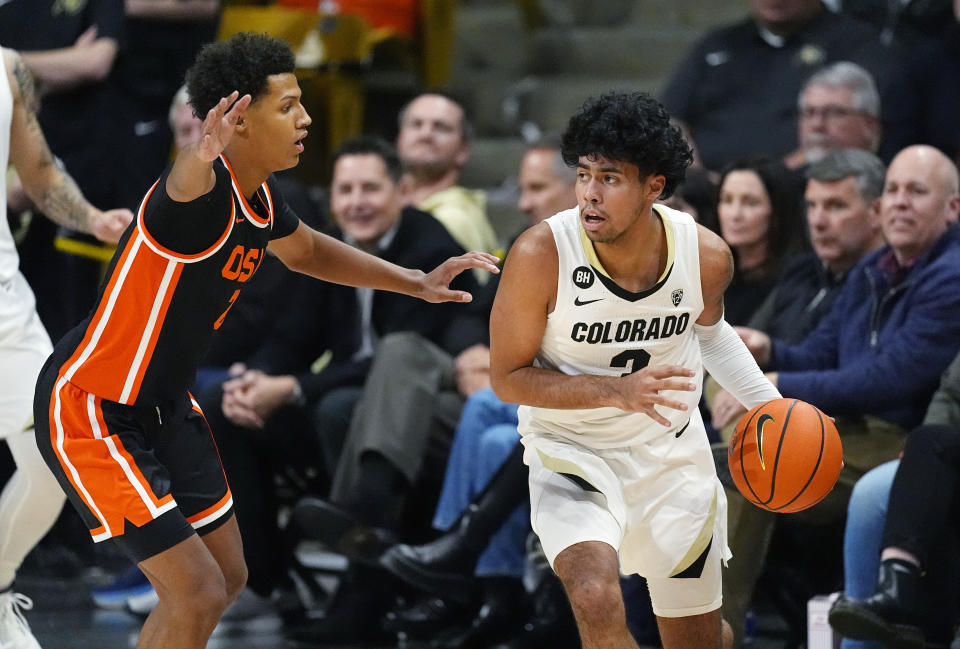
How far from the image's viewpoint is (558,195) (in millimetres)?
6289

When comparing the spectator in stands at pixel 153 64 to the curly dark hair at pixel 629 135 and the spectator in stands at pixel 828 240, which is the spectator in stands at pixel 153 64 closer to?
the spectator in stands at pixel 828 240

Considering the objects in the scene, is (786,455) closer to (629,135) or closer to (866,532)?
(629,135)

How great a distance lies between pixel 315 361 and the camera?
653 centimetres

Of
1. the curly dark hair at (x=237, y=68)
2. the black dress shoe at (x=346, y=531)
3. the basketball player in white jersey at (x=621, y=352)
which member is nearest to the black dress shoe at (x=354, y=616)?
the black dress shoe at (x=346, y=531)

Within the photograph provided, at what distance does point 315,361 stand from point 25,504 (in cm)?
190

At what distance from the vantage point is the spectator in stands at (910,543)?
179 inches

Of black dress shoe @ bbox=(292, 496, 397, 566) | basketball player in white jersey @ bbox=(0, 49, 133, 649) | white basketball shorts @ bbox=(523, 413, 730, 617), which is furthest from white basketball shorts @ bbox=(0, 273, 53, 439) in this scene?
white basketball shorts @ bbox=(523, 413, 730, 617)

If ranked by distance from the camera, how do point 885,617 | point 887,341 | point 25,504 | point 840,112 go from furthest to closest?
1. point 840,112
2. point 887,341
3. point 25,504
4. point 885,617

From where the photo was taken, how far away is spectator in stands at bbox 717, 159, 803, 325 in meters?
5.87

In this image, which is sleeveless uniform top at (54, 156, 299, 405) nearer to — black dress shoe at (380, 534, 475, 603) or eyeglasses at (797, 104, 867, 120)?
black dress shoe at (380, 534, 475, 603)

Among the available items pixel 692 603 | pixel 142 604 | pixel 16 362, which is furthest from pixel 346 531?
pixel 692 603

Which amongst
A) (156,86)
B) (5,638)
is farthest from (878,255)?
(156,86)

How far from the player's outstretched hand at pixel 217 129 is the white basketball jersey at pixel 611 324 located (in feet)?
3.07

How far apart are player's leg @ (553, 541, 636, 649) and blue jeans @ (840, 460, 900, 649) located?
5.17ft
